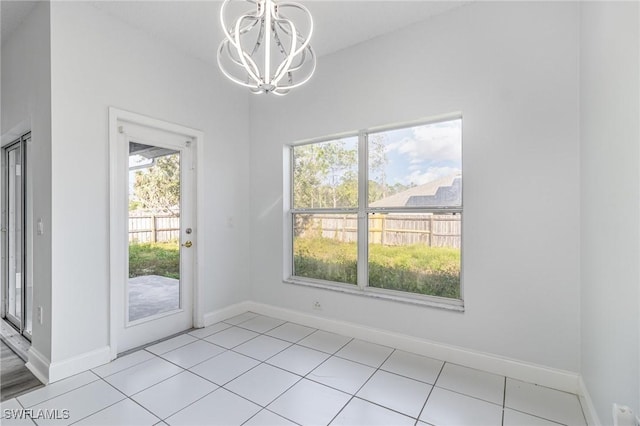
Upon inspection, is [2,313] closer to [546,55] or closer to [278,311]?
[278,311]

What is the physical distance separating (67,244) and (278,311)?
7.05ft

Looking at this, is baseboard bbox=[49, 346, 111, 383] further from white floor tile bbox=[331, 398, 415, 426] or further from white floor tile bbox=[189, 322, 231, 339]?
white floor tile bbox=[331, 398, 415, 426]

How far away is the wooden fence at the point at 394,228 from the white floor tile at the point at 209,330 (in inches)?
52.6

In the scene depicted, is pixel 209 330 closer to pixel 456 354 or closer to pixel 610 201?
pixel 456 354

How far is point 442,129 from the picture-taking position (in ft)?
8.85

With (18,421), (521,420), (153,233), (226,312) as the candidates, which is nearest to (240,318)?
(226,312)

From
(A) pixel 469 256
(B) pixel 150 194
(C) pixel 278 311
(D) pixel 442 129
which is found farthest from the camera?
(C) pixel 278 311

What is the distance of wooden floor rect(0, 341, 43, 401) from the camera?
2131 mm

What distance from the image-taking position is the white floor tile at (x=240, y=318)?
349 cm

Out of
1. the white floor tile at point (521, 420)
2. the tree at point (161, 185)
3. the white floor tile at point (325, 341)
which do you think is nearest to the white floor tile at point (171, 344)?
the white floor tile at point (325, 341)

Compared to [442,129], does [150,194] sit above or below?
below

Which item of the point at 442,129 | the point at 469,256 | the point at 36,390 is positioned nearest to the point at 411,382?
the point at 469,256

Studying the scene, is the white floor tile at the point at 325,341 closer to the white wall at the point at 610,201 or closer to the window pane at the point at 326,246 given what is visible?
the window pane at the point at 326,246

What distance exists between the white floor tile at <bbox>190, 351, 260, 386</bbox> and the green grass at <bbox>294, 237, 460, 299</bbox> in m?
1.22
